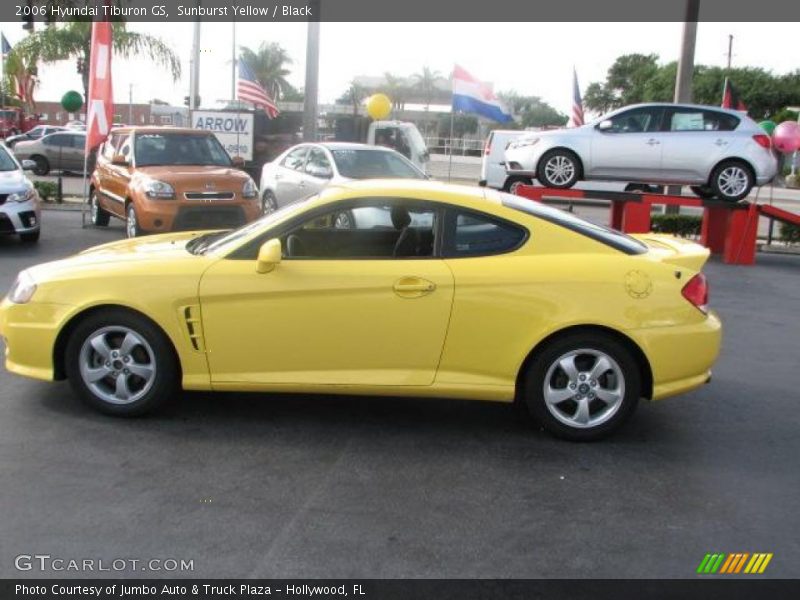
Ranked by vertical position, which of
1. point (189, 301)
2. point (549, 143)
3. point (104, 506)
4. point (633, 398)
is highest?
point (549, 143)

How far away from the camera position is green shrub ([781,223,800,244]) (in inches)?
631

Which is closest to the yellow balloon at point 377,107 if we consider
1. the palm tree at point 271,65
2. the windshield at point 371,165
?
the windshield at point 371,165

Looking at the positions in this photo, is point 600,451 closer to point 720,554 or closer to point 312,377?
point 720,554

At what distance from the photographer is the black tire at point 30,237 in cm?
1204

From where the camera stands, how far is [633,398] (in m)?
4.97

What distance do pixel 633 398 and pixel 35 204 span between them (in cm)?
965

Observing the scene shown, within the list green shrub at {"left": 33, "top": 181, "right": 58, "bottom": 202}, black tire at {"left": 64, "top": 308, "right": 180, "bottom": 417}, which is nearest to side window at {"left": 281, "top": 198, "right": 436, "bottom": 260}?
black tire at {"left": 64, "top": 308, "right": 180, "bottom": 417}

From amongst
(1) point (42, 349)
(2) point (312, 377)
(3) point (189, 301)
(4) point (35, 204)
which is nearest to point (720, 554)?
(2) point (312, 377)

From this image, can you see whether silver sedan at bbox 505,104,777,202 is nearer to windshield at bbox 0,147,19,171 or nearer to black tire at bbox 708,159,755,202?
black tire at bbox 708,159,755,202

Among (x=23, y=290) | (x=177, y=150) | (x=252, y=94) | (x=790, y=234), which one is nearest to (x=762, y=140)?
(x=790, y=234)

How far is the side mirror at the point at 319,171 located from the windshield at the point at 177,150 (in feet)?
4.47

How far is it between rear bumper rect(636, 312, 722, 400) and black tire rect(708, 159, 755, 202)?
9038 millimetres

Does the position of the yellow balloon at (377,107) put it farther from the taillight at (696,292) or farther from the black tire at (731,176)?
the taillight at (696,292)
